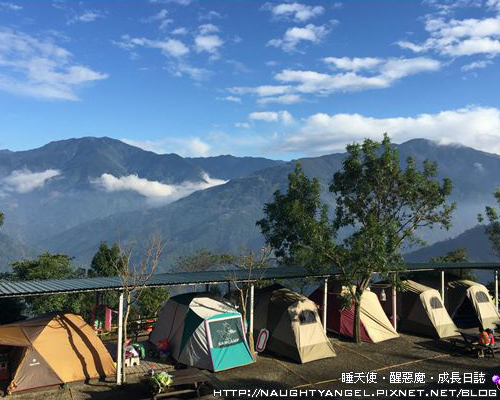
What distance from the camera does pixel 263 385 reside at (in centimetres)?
1345

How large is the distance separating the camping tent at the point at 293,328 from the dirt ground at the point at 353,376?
390 millimetres

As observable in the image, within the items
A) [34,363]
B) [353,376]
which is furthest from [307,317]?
[34,363]

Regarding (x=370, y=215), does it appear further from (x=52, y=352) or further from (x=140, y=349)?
(x=52, y=352)

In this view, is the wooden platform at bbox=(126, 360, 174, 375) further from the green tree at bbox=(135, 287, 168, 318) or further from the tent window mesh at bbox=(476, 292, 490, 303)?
the green tree at bbox=(135, 287, 168, 318)

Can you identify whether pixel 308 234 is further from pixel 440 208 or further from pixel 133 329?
pixel 133 329

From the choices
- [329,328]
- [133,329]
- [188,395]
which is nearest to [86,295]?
[133,329]

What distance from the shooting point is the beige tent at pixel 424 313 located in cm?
2023

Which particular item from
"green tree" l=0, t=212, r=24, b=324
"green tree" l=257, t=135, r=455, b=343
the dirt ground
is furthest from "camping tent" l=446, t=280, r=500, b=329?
"green tree" l=0, t=212, r=24, b=324

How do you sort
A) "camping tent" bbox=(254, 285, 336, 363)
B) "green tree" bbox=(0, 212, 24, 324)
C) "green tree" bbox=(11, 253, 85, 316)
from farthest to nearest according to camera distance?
"green tree" bbox=(11, 253, 85, 316) → "green tree" bbox=(0, 212, 24, 324) → "camping tent" bbox=(254, 285, 336, 363)

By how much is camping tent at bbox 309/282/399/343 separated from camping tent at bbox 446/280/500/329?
600cm

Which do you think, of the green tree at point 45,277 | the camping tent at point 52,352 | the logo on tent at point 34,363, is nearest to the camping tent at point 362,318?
the camping tent at point 52,352

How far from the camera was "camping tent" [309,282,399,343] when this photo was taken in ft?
62.6

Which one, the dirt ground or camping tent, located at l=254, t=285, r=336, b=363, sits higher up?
camping tent, located at l=254, t=285, r=336, b=363

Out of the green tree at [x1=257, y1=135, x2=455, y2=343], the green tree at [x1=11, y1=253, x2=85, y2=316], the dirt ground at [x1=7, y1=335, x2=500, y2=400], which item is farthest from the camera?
the green tree at [x1=11, y1=253, x2=85, y2=316]
